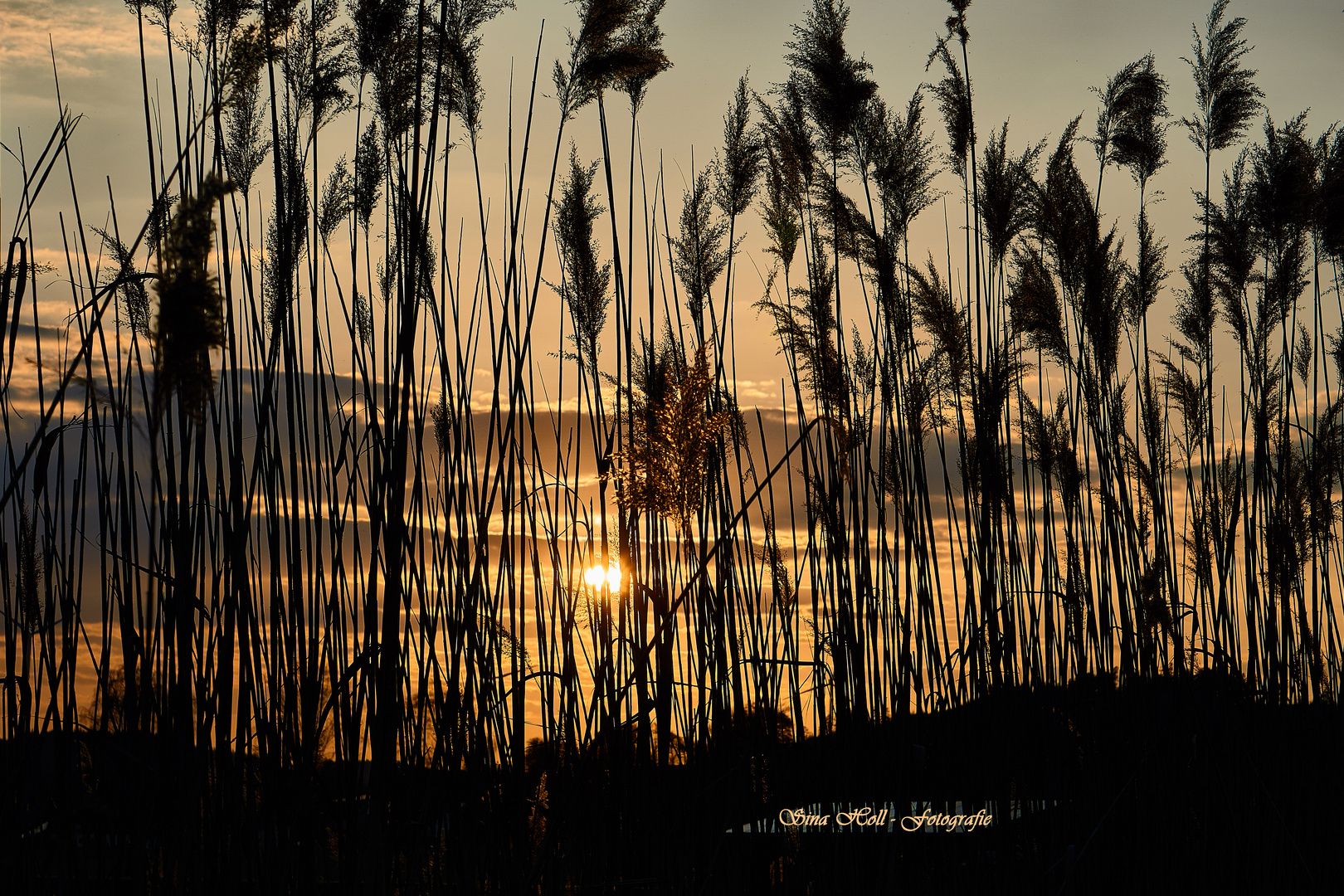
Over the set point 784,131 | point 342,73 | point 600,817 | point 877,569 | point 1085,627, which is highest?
point 784,131

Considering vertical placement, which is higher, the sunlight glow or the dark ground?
the sunlight glow

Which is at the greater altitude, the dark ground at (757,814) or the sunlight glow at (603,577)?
the sunlight glow at (603,577)

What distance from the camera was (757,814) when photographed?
1.82 metres

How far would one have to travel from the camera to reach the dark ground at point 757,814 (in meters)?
1.35

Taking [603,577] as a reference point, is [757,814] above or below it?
below

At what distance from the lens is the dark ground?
53.1 inches

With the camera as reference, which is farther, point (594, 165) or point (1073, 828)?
point (594, 165)

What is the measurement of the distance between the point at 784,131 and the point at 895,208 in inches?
18.3

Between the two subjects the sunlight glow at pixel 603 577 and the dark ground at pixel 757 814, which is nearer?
the dark ground at pixel 757 814

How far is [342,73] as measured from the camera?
1.80 meters

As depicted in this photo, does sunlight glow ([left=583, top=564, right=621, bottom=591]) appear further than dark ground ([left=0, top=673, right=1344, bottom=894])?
Yes

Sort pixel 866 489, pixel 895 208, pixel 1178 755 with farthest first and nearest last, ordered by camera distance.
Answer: pixel 895 208
pixel 866 489
pixel 1178 755

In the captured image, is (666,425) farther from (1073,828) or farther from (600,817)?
(1073,828)

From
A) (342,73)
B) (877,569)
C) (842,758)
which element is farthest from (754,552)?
(342,73)
